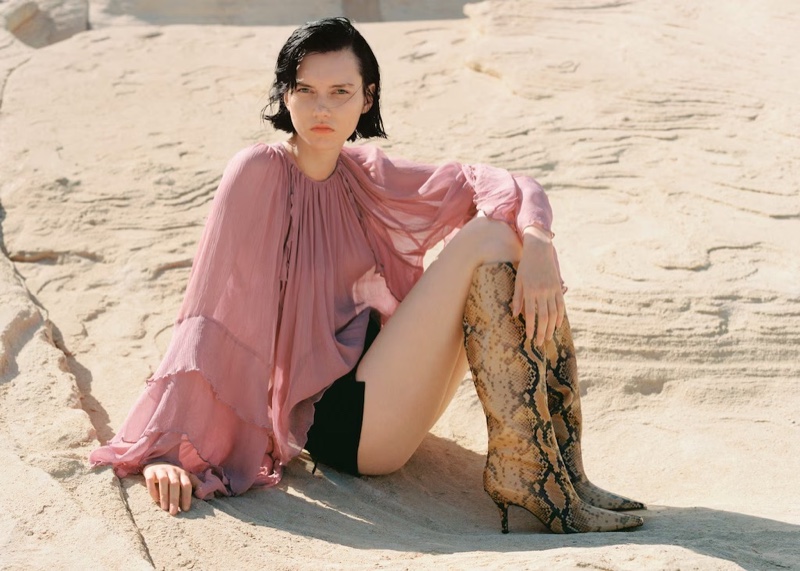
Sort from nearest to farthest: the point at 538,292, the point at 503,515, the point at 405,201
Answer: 1. the point at 538,292
2. the point at 503,515
3. the point at 405,201

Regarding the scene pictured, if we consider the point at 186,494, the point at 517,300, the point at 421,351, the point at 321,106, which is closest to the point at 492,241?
the point at 517,300

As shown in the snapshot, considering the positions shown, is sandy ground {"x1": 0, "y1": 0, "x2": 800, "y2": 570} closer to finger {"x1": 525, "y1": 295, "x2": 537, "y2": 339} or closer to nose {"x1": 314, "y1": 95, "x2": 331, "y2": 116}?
finger {"x1": 525, "y1": 295, "x2": 537, "y2": 339}

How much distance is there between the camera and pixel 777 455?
3455mm

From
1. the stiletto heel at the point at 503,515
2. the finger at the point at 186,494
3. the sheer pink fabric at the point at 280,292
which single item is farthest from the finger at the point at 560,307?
the finger at the point at 186,494

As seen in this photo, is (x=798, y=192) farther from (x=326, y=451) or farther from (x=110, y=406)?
(x=110, y=406)

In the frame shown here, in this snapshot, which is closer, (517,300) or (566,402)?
(517,300)

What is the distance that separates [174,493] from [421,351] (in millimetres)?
779

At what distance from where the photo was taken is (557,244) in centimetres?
459

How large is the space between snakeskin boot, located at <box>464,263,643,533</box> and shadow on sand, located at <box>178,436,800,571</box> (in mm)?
89

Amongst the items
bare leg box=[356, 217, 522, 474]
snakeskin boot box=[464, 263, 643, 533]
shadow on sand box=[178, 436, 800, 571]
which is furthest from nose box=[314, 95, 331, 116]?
shadow on sand box=[178, 436, 800, 571]

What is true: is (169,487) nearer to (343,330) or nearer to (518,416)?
(343,330)

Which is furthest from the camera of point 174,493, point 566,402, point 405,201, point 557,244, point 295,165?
point 557,244

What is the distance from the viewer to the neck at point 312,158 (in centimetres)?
321

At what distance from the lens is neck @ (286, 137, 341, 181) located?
321 cm
